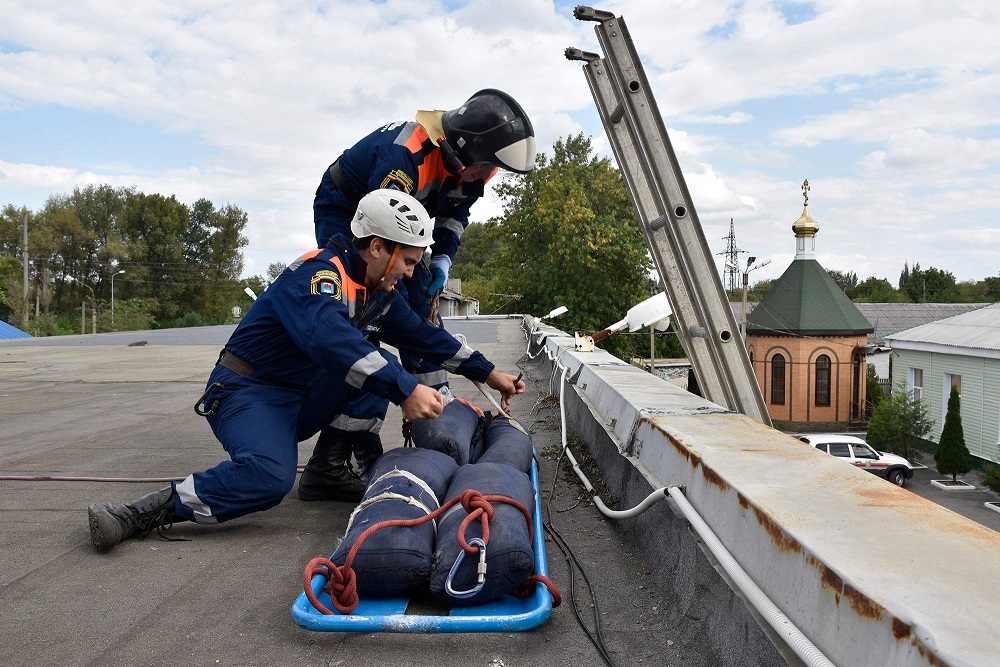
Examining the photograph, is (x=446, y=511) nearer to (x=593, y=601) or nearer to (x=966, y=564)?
(x=593, y=601)

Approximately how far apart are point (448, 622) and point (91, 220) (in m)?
65.9

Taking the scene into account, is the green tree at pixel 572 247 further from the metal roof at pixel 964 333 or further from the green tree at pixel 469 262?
the green tree at pixel 469 262

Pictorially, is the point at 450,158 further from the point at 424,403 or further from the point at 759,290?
the point at 759,290

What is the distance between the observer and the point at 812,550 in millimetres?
1496

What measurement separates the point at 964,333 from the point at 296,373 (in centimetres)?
3671

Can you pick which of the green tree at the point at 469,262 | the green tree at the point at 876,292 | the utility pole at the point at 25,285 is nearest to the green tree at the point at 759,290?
the green tree at the point at 876,292

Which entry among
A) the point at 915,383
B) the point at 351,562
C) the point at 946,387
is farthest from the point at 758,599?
the point at 915,383

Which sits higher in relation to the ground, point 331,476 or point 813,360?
point 331,476

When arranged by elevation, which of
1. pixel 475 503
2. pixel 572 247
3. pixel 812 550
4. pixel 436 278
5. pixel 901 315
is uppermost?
pixel 572 247

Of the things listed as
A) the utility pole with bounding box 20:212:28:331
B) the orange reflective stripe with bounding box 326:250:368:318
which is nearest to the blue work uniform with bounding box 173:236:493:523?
the orange reflective stripe with bounding box 326:250:368:318

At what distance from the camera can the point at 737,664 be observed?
175cm

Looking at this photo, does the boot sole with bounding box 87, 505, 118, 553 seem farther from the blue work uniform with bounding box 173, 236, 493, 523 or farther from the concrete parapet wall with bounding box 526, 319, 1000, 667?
the concrete parapet wall with bounding box 526, 319, 1000, 667

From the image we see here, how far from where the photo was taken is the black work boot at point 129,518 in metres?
2.78

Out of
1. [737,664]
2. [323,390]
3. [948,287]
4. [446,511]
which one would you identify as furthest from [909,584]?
[948,287]
